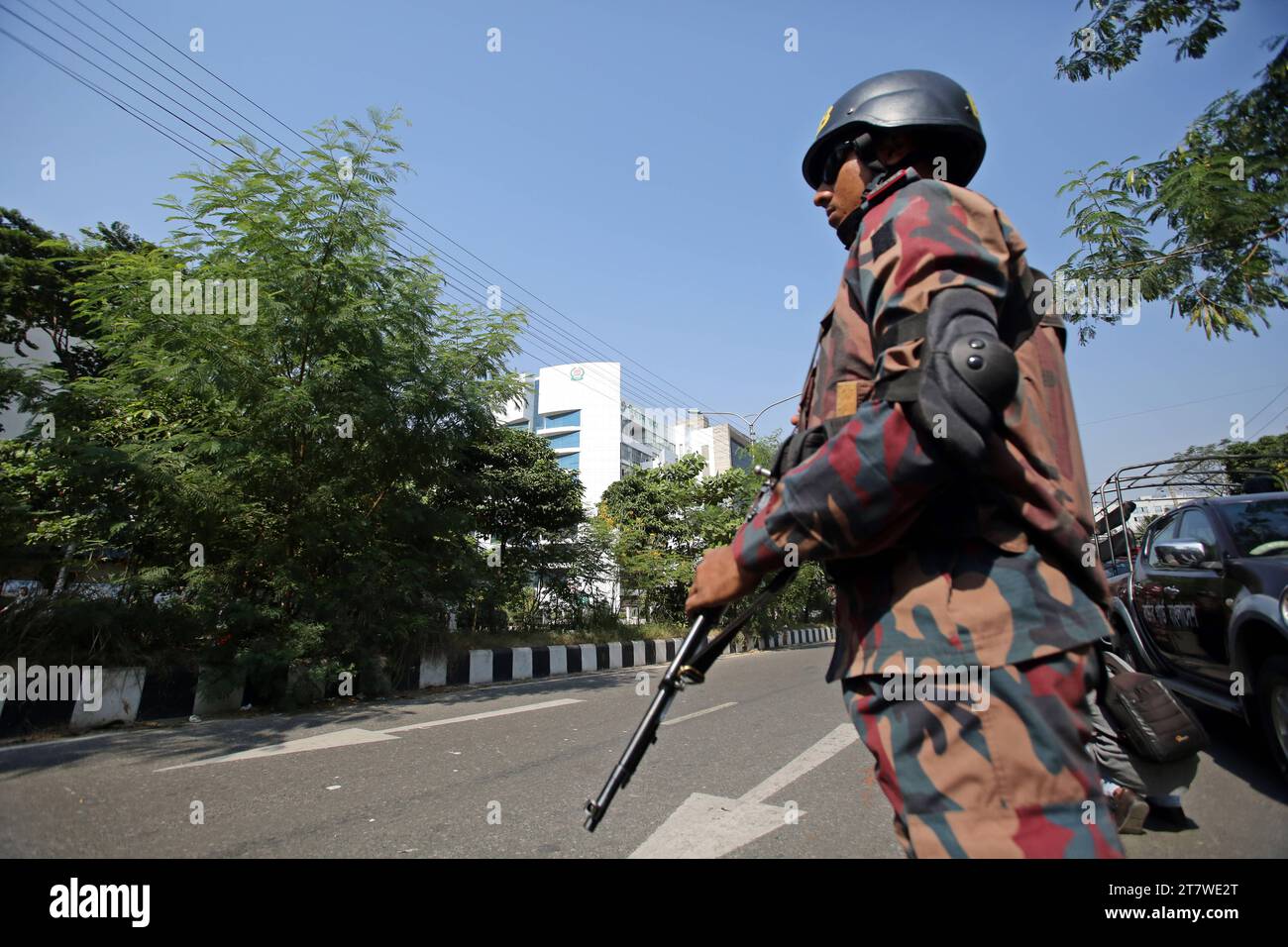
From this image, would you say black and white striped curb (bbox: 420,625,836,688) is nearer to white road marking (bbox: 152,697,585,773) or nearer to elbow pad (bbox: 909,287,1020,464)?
white road marking (bbox: 152,697,585,773)

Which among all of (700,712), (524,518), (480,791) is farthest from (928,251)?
(524,518)

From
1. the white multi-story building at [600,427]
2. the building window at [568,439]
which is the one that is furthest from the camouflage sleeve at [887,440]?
the building window at [568,439]

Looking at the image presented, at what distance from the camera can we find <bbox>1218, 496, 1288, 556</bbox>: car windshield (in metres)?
4.14

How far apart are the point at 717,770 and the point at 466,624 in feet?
29.6

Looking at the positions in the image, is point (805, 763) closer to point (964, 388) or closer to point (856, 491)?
point (856, 491)

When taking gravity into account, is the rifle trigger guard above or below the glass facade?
below

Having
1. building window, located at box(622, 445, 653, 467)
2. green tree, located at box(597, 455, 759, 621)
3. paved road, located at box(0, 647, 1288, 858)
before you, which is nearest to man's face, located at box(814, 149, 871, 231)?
paved road, located at box(0, 647, 1288, 858)

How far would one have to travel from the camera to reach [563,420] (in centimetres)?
6569

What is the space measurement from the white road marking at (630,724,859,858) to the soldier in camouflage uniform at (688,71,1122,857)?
1.81 metres

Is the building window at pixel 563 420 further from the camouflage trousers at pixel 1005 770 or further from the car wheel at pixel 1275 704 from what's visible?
the camouflage trousers at pixel 1005 770

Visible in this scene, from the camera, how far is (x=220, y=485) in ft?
22.8

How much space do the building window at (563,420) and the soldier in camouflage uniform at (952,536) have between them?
209 feet

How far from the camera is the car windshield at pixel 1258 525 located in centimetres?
414
